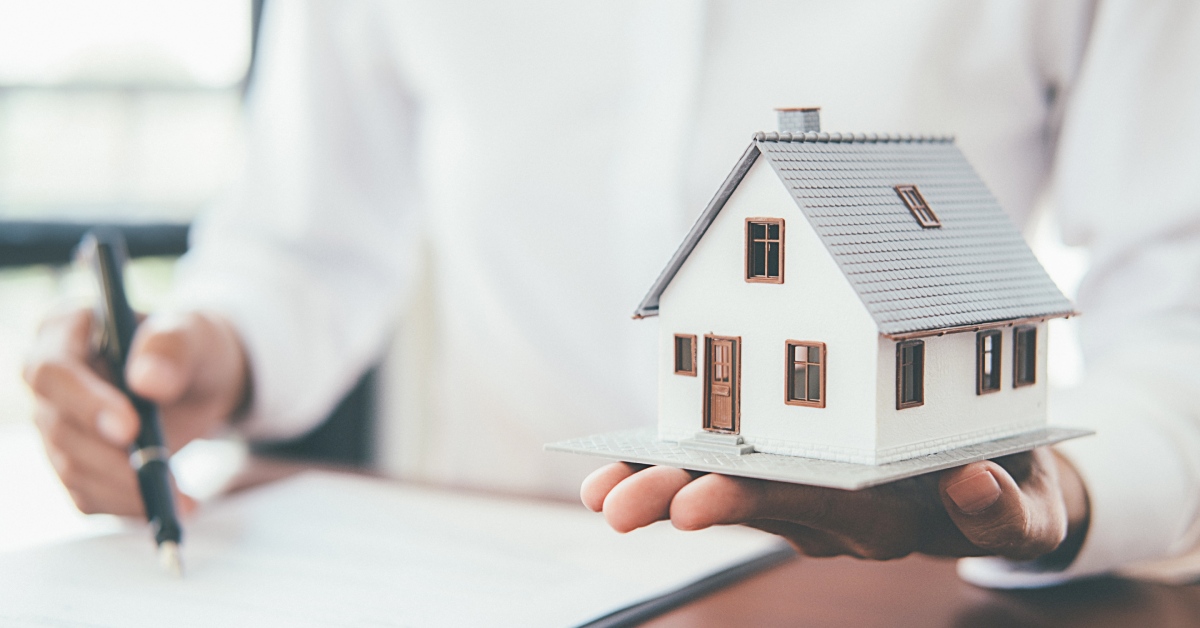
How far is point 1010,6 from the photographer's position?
3.18 feet

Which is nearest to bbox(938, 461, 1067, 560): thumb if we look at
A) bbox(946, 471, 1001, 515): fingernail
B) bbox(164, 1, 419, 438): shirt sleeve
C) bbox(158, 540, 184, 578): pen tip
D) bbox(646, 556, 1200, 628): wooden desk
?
bbox(946, 471, 1001, 515): fingernail

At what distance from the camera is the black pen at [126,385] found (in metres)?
0.90

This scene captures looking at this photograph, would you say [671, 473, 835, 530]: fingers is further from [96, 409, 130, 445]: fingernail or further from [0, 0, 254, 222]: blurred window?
[0, 0, 254, 222]: blurred window

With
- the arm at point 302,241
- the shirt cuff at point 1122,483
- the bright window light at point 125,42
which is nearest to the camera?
the shirt cuff at point 1122,483

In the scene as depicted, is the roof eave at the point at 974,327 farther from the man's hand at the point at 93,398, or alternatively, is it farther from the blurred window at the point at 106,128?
the blurred window at the point at 106,128

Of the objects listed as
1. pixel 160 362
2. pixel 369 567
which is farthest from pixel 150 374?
pixel 369 567

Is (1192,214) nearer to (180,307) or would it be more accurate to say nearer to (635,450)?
(635,450)

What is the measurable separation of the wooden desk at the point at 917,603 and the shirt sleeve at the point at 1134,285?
0.07 ft

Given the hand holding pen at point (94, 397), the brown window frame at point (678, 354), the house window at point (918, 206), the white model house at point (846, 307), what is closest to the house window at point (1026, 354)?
the white model house at point (846, 307)

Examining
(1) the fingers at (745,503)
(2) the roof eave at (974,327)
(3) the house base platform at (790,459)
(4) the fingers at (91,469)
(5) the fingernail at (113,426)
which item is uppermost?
(2) the roof eave at (974,327)

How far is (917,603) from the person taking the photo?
30.0 inches

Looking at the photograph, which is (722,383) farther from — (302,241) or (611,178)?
(302,241)

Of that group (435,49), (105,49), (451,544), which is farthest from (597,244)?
(105,49)

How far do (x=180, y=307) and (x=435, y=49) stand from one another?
17.2 inches
